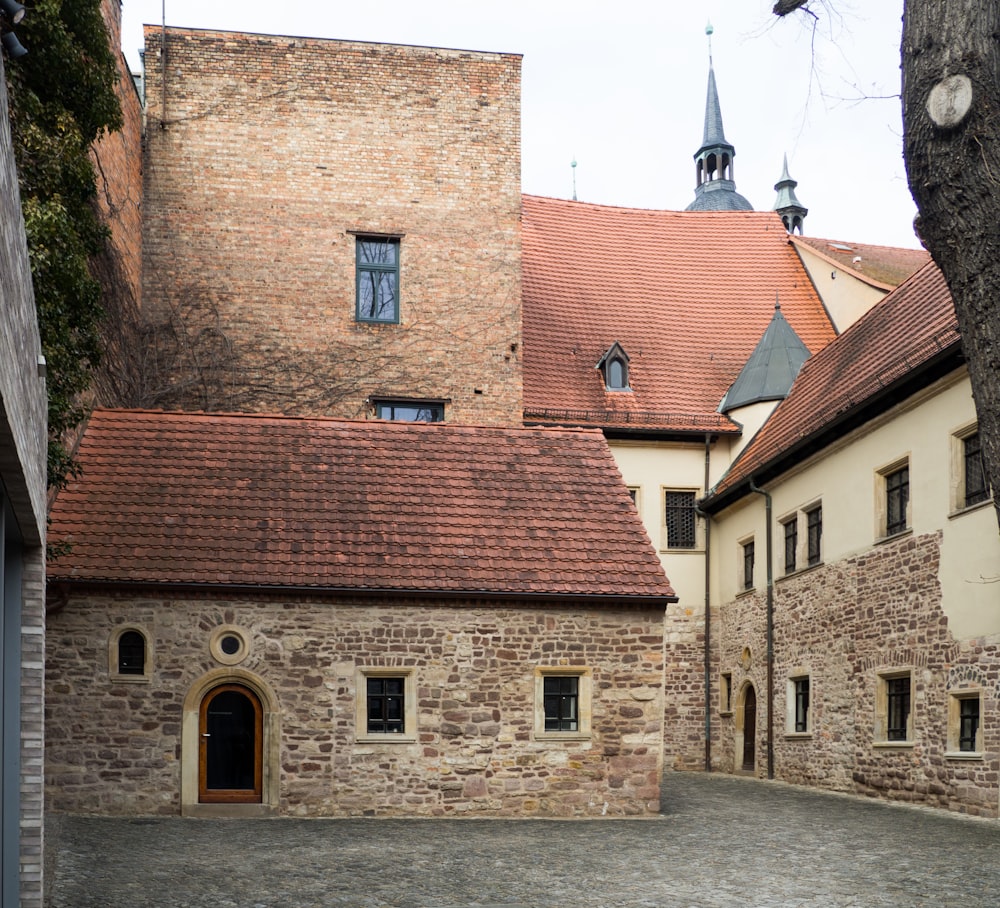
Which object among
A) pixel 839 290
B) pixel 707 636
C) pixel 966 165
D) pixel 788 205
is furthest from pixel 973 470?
pixel 788 205

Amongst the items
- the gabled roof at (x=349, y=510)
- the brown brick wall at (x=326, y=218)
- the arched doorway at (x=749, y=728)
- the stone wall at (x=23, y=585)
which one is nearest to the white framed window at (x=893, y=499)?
the gabled roof at (x=349, y=510)

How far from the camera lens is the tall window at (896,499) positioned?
18.2m

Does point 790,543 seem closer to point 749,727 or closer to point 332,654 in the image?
point 749,727

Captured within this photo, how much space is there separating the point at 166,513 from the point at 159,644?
171cm

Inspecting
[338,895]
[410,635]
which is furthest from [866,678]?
[338,895]

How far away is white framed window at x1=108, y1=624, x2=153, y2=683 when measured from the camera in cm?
1537

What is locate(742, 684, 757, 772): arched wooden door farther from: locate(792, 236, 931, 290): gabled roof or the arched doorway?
locate(792, 236, 931, 290): gabled roof

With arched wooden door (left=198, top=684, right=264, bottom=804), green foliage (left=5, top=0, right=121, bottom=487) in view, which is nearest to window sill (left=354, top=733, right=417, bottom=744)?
arched wooden door (left=198, top=684, right=264, bottom=804)

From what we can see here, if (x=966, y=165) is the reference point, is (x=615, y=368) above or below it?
above

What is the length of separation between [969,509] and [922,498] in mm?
1308

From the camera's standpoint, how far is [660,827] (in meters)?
14.9

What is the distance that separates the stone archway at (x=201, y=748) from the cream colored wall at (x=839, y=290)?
48.6ft

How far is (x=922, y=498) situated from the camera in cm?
1738

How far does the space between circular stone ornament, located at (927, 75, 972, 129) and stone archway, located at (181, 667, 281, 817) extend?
11.3 m
